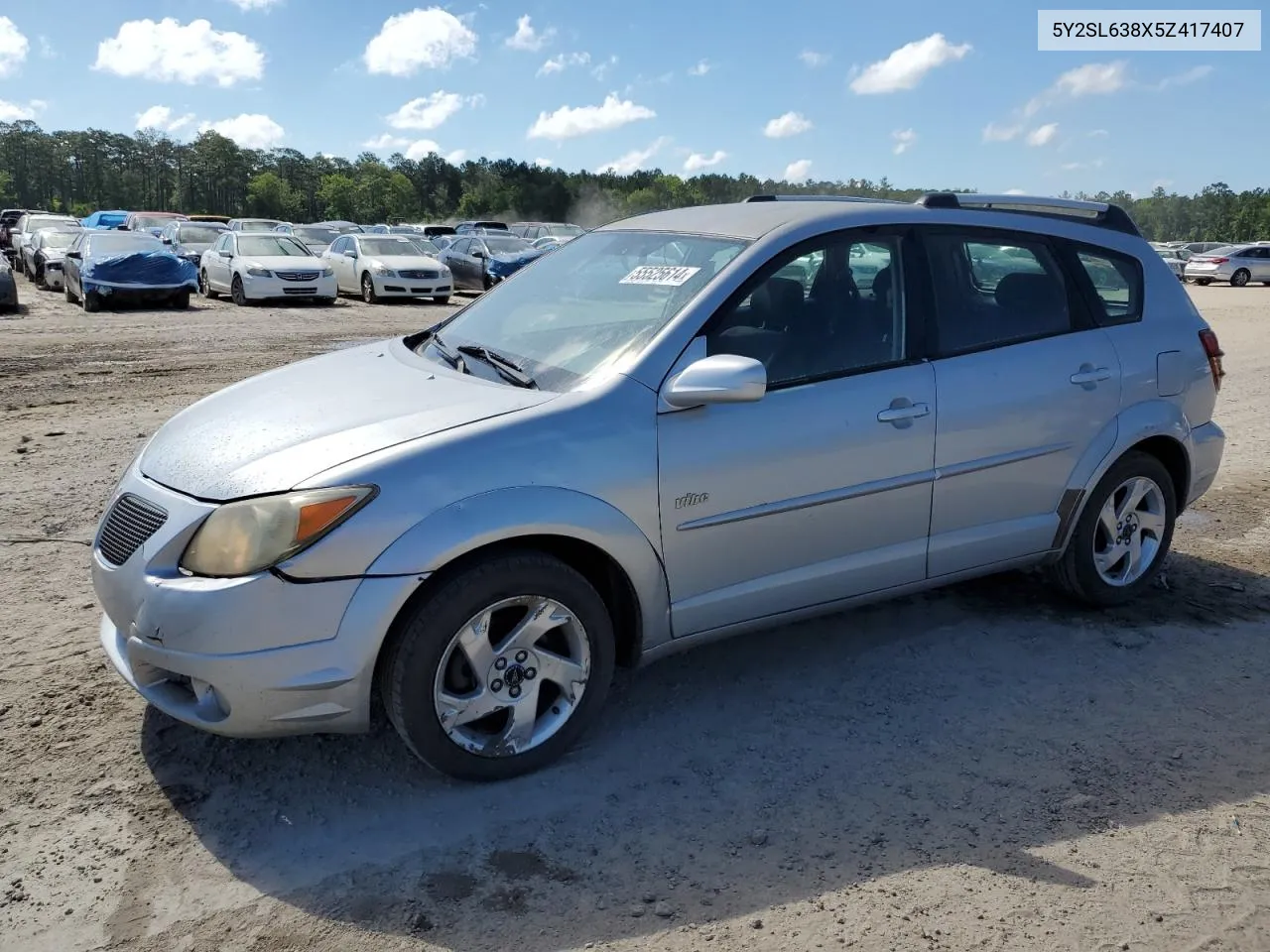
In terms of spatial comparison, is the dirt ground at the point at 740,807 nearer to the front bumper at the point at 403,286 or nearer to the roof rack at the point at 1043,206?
the roof rack at the point at 1043,206

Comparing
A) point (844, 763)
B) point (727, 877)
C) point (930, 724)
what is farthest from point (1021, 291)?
point (727, 877)

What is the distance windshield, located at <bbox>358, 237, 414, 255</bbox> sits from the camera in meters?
21.9

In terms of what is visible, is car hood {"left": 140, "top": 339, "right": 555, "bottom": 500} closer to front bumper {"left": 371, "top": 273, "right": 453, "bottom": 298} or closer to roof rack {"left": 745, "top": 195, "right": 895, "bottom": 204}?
roof rack {"left": 745, "top": 195, "right": 895, "bottom": 204}

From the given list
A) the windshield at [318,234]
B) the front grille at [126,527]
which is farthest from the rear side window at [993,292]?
the windshield at [318,234]

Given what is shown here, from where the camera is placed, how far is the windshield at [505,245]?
80.0 ft

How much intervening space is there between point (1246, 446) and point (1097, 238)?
477 cm

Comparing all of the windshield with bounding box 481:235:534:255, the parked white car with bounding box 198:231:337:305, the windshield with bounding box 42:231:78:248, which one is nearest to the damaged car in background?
the parked white car with bounding box 198:231:337:305

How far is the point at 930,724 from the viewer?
3707mm

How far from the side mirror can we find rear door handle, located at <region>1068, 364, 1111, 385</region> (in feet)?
5.72

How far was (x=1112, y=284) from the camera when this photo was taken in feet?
15.3

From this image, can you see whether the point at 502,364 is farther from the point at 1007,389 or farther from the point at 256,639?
the point at 1007,389

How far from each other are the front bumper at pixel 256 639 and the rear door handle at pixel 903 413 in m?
1.85

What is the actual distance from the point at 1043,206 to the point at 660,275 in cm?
204

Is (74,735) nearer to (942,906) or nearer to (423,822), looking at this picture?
(423,822)
